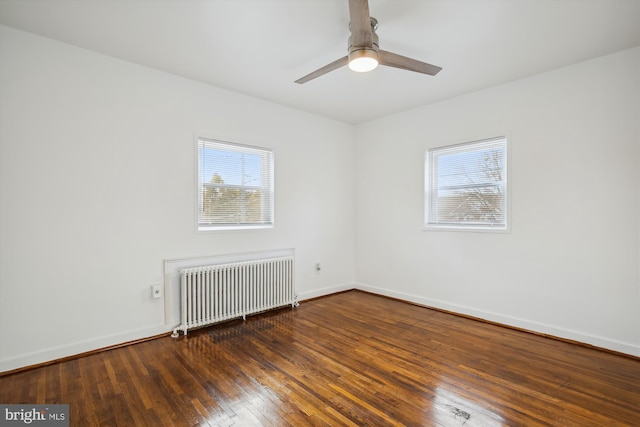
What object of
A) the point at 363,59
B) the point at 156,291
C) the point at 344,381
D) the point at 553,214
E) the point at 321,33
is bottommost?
the point at 344,381

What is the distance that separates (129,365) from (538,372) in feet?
11.1

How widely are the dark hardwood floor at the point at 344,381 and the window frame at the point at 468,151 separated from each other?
119 centimetres

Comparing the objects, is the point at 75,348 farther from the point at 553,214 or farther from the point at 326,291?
the point at 553,214

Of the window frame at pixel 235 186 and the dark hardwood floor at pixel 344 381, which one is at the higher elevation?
the window frame at pixel 235 186

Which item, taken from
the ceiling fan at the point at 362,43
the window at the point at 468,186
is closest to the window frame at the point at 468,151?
the window at the point at 468,186

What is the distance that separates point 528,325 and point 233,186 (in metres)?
3.75

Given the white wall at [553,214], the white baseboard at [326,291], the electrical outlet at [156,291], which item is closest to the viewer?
the white wall at [553,214]

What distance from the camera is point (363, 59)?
215cm

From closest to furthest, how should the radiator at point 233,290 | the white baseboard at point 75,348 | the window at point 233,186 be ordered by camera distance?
the white baseboard at point 75,348, the radiator at point 233,290, the window at point 233,186

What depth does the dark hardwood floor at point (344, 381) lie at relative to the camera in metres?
1.98

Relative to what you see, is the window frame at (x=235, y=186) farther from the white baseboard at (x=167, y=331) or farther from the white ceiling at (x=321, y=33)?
the white baseboard at (x=167, y=331)

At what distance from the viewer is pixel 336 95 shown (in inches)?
156

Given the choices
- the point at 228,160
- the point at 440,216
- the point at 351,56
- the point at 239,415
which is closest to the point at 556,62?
the point at 440,216

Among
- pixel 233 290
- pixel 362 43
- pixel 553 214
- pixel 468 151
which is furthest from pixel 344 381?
pixel 468 151
